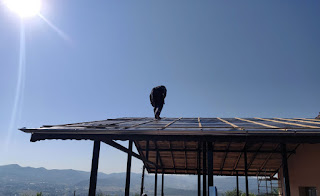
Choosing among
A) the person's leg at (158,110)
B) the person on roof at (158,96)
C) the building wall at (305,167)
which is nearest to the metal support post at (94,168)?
the person's leg at (158,110)

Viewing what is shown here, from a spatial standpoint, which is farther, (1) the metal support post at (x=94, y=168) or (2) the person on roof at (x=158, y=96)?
(2) the person on roof at (x=158, y=96)

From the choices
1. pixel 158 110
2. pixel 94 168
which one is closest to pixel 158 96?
pixel 158 110

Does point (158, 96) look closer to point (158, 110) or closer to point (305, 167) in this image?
point (158, 110)

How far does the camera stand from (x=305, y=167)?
11.0 m

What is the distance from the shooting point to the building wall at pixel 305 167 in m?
9.94

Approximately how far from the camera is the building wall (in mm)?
9938

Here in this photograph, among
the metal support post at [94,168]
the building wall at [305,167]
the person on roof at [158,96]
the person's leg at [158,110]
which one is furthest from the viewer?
the person on roof at [158,96]

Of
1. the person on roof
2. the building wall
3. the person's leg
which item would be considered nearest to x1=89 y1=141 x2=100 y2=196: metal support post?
the person's leg

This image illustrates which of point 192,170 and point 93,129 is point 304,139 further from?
point 192,170

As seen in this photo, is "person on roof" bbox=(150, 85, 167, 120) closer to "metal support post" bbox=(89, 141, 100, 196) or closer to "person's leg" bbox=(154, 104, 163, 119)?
"person's leg" bbox=(154, 104, 163, 119)

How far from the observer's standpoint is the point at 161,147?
40.8 ft

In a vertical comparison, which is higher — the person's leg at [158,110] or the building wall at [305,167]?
the person's leg at [158,110]

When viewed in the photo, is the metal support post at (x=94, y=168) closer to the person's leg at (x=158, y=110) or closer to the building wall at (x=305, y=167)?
the person's leg at (x=158, y=110)

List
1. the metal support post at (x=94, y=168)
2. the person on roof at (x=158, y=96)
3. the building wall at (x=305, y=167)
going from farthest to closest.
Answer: the person on roof at (x=158, y=96) < the building wall at (x=305, y=167) < the metal support post at (x=94, y=168)
